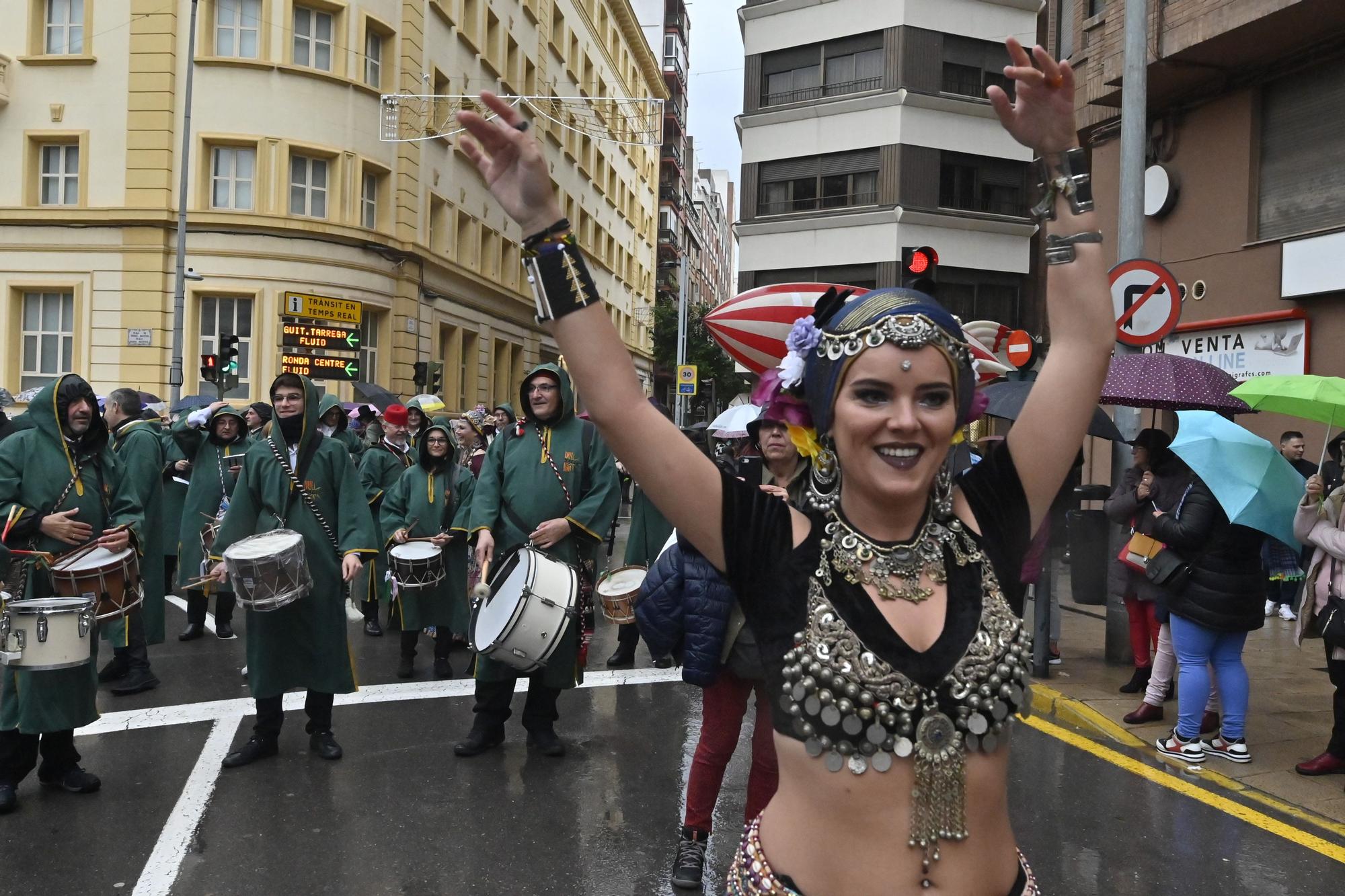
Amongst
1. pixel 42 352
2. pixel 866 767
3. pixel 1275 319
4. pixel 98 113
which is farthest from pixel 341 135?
pixel 866 767

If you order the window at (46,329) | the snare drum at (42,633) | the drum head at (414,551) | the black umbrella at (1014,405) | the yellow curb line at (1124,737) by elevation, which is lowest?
the yellow curb line at (1124,737)

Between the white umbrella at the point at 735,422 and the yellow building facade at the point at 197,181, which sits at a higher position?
the yellow building facade at the point at 197,181

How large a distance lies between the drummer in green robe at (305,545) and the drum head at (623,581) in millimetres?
1357

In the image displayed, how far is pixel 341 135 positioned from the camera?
79.3 ft

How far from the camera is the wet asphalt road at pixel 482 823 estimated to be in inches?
169

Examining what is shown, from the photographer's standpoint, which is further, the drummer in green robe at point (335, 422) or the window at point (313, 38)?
the window at point (313, 38)

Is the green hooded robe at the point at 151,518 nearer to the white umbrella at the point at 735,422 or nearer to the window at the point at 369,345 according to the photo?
the white umbrella at the point at 735,422

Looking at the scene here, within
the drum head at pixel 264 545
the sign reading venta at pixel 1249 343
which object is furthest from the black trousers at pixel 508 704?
the sign reading venta at pixel 1249 343

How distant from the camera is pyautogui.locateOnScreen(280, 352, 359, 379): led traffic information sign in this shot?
862 inches

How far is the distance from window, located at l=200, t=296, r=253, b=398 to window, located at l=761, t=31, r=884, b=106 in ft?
51.5

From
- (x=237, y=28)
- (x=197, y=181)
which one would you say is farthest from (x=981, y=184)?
(x=197, y=181)

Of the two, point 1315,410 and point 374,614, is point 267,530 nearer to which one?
point 374,614

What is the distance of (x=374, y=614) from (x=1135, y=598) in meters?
6.45

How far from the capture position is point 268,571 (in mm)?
5336
